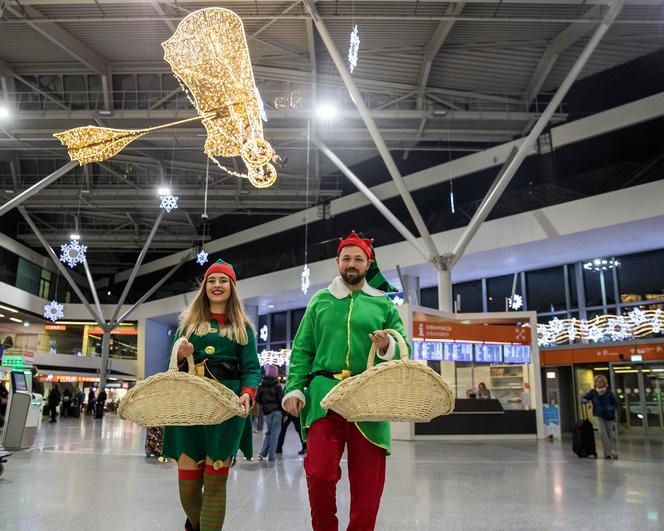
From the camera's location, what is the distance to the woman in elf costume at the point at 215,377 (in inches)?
117

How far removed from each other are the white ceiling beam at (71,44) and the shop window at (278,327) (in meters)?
18.1

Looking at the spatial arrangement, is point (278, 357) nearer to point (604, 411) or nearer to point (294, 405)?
point (604, 411)

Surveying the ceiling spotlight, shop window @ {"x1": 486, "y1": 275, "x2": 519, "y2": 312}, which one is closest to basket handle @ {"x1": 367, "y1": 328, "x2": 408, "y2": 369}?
the ceiling spotlight

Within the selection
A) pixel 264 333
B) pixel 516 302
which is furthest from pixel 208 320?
pixel 264 333

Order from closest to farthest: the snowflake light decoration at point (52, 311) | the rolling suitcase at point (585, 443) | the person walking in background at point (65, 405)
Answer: the rolling suitcase at point (585, 443)
the person walking in background at point (65, 405)
the snowflake light decoration at point (52, 311)

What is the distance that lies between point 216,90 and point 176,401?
688cm

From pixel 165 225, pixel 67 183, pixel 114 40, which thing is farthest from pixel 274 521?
pixel 165 225

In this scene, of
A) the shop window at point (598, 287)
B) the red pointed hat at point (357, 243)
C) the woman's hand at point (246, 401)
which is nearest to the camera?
the woman's hand at point (246, 401)

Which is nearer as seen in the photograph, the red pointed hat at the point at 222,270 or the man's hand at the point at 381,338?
the man's hand at the point at 381,338

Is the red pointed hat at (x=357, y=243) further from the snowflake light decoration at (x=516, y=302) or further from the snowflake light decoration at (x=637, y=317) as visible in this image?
the snowflake light decoration at (x=516, y=302)

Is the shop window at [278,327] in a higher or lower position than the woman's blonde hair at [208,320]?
higher

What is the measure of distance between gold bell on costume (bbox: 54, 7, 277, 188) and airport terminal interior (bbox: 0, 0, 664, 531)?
44 millimetres

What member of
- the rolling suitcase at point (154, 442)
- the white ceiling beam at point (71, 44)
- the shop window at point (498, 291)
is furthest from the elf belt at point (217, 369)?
the shop window at point (498, 291)

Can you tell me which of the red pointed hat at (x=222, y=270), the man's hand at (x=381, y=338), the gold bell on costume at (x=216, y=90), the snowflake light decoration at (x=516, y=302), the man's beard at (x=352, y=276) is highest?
the gold bell on costume at (x=216, y=90)
